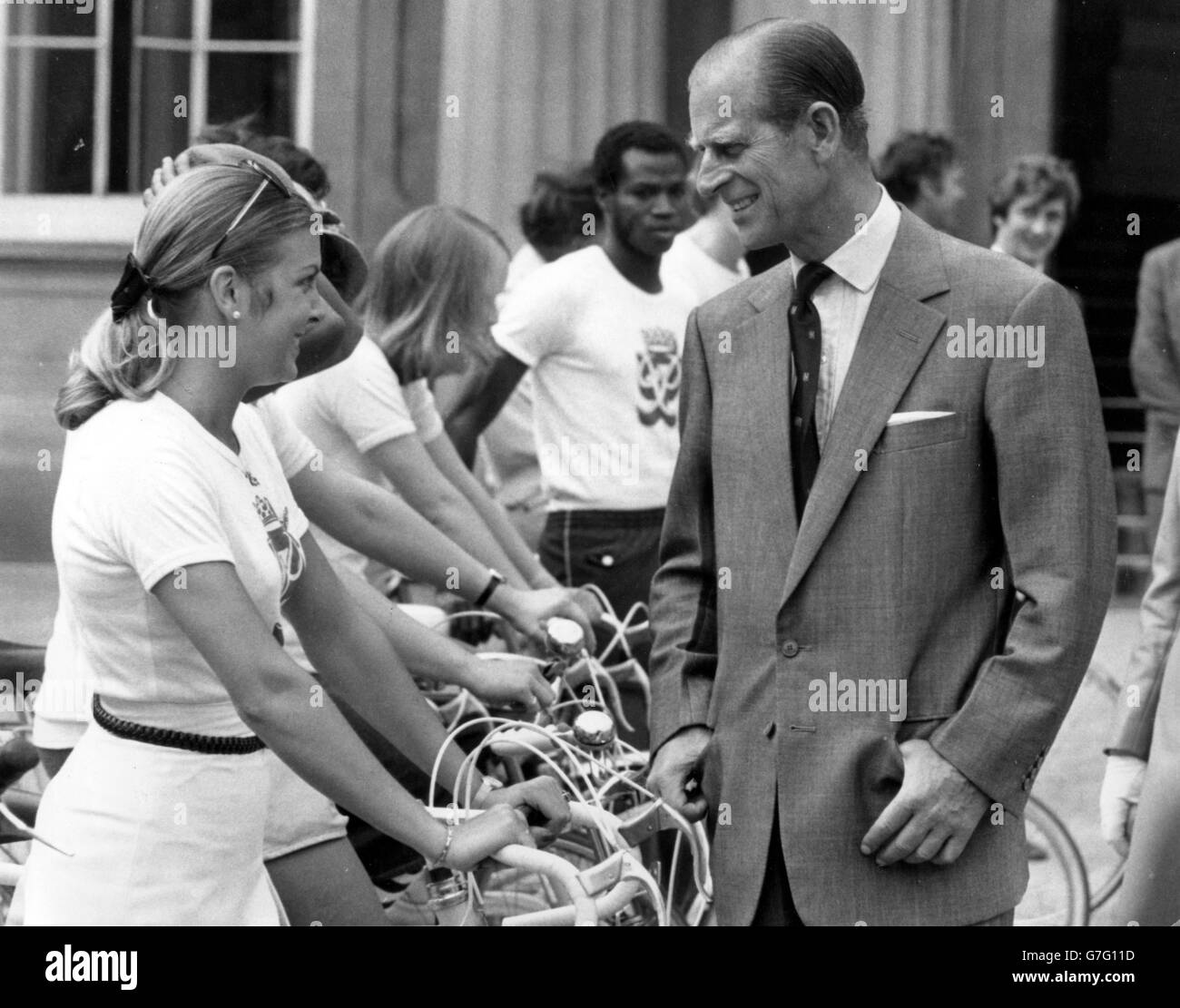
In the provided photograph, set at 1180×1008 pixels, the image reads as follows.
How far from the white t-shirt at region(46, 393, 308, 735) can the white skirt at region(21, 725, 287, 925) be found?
62mm

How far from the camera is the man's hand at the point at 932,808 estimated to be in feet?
9.08

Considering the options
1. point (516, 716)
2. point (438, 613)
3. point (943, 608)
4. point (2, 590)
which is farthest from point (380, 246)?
point (943, 608)

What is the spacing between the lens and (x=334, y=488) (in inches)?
144

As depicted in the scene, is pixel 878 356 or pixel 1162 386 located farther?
pixel 1162 386

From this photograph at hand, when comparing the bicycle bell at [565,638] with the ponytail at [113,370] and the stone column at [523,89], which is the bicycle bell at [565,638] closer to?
the ponytail at [113,370]

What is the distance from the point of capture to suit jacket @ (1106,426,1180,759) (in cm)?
320

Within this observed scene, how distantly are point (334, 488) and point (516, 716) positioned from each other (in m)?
0.58

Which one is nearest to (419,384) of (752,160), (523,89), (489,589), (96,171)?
(489,589)

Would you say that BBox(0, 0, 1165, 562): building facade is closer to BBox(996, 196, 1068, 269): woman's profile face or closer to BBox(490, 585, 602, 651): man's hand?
BBox(996, 196, 1068, 269): woman's profile face

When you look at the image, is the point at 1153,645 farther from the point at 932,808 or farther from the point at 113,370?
the point at 113,370

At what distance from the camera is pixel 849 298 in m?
2.96
